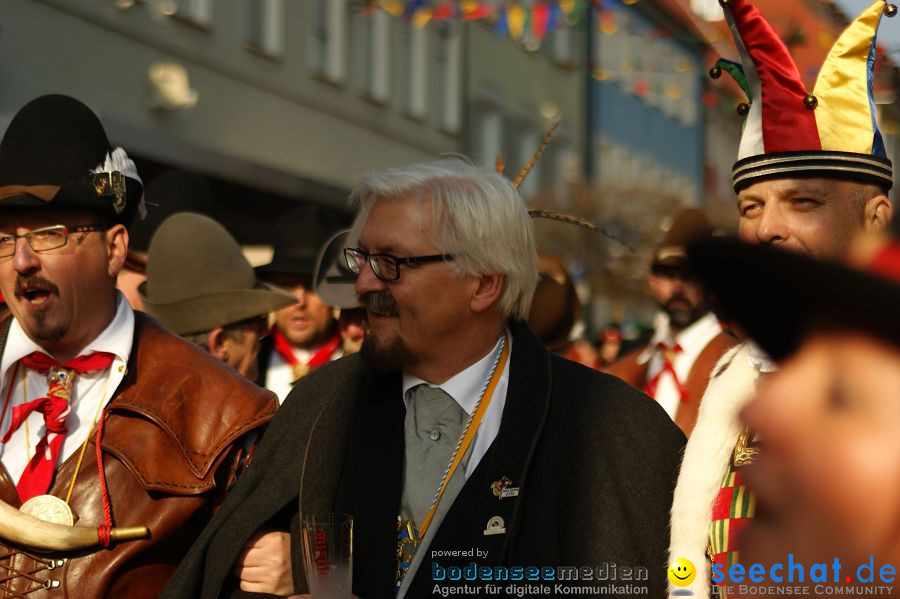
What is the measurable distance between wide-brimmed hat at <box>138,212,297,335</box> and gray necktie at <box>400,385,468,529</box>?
218 cm

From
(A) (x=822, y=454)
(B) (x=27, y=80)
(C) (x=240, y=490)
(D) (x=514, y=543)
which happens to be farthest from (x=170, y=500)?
(B) (x=27, y=80)

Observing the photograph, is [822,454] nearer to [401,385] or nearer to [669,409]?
[401,385]

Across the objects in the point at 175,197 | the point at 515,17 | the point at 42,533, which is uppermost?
the point at 515,17

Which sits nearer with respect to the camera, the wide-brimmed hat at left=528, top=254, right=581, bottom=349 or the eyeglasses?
the eyeglasses

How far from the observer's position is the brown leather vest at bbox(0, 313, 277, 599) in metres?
3.78

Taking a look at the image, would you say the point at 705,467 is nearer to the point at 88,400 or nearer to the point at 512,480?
the point at 512,480

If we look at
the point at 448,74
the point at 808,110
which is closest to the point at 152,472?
the point at 808,110

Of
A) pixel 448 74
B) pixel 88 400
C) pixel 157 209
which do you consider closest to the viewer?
pixel 88 400

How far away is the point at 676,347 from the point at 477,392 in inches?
137

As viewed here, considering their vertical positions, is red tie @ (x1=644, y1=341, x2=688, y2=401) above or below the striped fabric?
above

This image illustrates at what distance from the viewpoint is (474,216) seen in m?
4.20

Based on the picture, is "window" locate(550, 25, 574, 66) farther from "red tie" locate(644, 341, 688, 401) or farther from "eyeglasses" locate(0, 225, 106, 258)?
"eyeglasses" locate(0, 225, 106, 258)

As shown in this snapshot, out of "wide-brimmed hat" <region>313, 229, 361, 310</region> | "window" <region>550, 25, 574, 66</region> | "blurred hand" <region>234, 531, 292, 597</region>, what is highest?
"window" <region>550, 25, 574, 66</region>

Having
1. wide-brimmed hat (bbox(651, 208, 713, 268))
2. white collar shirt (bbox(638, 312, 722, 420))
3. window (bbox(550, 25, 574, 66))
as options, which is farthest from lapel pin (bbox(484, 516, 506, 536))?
window (bbox(550, 25, 574, 66))
